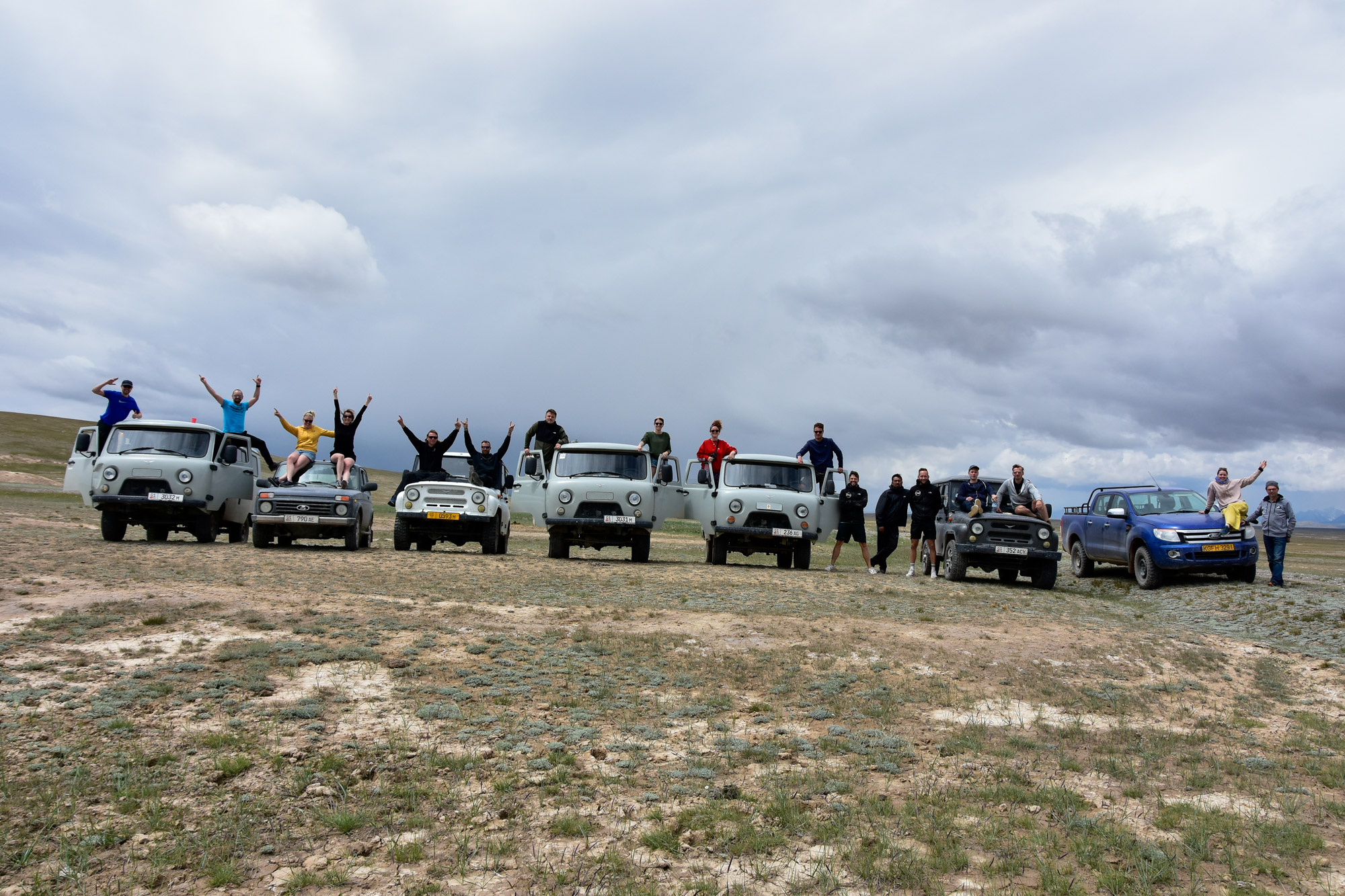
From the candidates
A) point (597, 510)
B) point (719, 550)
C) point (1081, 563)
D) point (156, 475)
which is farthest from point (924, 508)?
point (156, 475)

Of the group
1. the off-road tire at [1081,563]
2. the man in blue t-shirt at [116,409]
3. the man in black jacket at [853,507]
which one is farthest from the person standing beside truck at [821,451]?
the man in blue t-shirt at [116,409]

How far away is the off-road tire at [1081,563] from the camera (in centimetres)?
1930

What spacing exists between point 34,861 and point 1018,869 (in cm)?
411

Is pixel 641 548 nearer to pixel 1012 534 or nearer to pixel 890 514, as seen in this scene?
pixel 890 514

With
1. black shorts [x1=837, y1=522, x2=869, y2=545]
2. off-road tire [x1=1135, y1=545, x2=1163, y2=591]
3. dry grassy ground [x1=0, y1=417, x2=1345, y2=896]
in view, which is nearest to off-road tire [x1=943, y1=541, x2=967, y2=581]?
black shorts [x1=837, y1=522, x2=869, y2=545]

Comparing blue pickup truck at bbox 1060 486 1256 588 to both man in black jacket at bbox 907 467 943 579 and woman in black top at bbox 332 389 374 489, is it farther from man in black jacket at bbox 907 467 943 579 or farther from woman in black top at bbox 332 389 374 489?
woman in black top at bbox 332 389 374 489

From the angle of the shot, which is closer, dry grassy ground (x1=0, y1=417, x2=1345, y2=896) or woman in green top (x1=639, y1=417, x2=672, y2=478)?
dry grassy ground (x1=0, y1=417, x2=1345, y2=896)

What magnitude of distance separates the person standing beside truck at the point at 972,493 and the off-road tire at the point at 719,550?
14.8 ft

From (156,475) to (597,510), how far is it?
24.9 ft

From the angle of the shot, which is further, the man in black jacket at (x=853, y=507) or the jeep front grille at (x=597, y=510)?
the man in black jacket at (x=853, y=507)

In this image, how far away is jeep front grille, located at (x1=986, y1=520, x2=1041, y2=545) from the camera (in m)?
15.5

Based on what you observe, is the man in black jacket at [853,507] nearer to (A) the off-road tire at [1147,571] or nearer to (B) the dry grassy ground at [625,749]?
(A) the off-road tire at [1147,571]

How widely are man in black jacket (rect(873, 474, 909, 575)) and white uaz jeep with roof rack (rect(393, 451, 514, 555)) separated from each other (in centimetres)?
730

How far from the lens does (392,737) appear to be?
5113 millimetres
